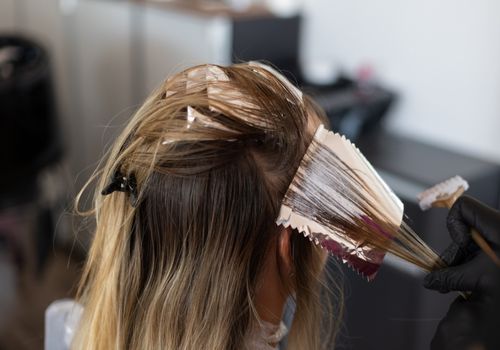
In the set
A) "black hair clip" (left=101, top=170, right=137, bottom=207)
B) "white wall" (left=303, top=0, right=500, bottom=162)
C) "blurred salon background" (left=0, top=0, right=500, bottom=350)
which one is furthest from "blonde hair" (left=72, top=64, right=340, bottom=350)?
"white wall" (left=303, top=0, right=500, bottom=162)

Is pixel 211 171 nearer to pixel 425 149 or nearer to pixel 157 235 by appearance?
pixel 157 235

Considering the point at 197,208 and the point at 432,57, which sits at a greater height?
the point at 197,208

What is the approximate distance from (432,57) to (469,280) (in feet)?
5.34

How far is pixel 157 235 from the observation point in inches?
36.2

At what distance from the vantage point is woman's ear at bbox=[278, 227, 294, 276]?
3.06ft

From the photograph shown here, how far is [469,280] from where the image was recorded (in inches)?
28.8

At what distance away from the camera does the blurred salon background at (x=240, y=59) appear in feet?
6.97

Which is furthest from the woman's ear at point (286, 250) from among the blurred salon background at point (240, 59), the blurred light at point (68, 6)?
the blurred light at point (68, 6)

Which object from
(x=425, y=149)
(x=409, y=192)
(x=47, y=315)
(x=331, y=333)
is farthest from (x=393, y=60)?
(x=47, y=315)

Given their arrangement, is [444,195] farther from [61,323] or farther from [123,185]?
[61,323]

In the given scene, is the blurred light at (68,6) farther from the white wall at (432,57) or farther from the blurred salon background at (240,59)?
the white wall at (432,57)

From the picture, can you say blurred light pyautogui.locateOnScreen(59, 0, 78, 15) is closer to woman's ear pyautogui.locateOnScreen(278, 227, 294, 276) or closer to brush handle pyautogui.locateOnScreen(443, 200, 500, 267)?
woman's ear pyautogui.locateOnScreen(278, 227, 294, 276)

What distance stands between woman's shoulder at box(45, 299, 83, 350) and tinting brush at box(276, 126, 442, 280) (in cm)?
57

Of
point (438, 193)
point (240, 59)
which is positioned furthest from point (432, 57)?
point (438, 193)
